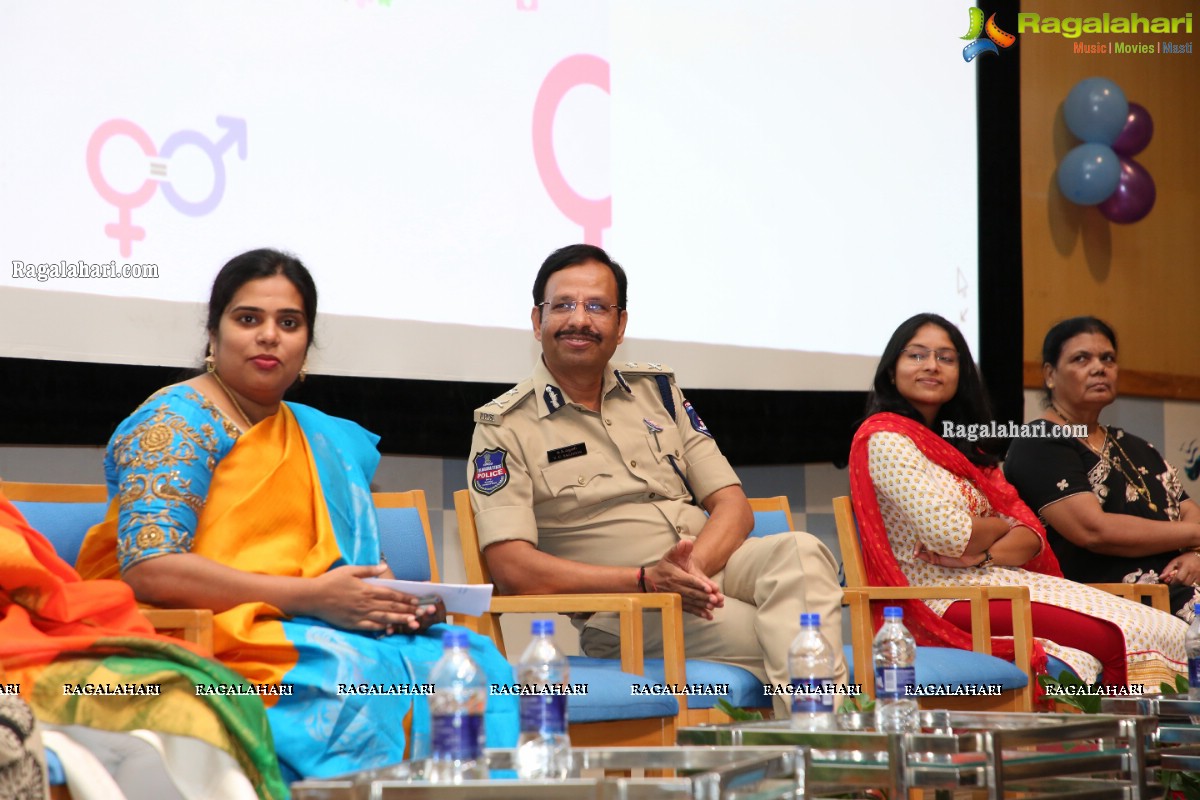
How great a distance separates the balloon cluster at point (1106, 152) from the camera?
441 cm

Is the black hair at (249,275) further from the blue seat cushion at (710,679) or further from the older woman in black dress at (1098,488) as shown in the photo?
the older woman in black dress at (1098,488)

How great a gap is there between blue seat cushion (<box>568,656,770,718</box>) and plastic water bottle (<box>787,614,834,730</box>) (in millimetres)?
81

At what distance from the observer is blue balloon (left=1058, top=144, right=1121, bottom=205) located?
174 inches

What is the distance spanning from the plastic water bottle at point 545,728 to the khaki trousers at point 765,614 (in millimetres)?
884

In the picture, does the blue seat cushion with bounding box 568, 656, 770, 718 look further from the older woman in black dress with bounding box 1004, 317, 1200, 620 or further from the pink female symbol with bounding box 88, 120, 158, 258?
the older woman in black dress with bounding box 1004, 317, 1200, 620

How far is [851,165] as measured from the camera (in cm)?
383

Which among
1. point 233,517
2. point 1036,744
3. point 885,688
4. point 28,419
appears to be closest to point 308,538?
point 233,517

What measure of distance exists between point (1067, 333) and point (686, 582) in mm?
1700

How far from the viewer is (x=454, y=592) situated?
6.79 feet

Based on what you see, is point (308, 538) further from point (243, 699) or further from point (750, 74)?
point (750, 74)

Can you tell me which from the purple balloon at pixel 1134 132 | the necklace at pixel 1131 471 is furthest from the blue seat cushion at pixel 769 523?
the purple balloon at pixel 1134 132

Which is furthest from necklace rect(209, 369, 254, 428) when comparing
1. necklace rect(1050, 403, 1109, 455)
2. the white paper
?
necklace rect(1050, 403, 1109, 455)

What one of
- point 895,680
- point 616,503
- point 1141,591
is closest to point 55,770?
point 895,680

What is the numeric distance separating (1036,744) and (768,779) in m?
0.43
